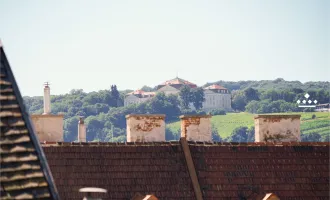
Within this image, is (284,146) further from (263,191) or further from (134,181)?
(134,181)

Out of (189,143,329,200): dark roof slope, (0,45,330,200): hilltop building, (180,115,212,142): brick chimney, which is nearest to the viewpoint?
(0,45,330,200): hilltop building

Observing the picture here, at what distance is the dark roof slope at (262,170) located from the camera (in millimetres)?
24125

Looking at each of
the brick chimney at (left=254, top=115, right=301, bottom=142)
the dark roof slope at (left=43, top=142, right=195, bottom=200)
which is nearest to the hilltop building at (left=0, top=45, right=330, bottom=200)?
the dark roof slope at (left=43, top=142, right=195, bottom=200)

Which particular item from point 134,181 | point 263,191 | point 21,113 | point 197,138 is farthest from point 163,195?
point 21,113

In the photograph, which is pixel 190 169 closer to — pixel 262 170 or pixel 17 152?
pixel 262 170

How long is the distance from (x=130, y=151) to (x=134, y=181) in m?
1.09

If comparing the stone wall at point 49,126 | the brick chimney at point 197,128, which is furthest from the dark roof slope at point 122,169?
the brick chimney at point 197,128

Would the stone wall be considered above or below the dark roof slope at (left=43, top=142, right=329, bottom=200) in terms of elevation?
above

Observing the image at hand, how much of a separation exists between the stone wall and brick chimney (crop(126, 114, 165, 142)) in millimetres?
1758

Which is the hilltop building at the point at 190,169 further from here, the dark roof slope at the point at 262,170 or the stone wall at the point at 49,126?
the stone wall at the point at 49,126

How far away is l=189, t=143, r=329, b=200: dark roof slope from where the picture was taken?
24125 millimetres

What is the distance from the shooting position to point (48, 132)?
2841 cm

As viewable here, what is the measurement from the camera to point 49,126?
2847cm

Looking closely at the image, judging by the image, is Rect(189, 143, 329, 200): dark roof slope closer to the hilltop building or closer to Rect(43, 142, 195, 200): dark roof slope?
the hilltop building
